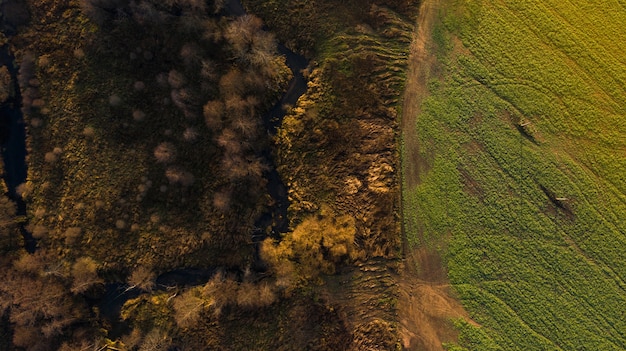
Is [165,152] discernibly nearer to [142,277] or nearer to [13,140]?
[142,277]

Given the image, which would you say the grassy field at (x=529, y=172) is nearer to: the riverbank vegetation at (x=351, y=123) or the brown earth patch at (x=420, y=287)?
the brown earth patch at (x=420, y=287)

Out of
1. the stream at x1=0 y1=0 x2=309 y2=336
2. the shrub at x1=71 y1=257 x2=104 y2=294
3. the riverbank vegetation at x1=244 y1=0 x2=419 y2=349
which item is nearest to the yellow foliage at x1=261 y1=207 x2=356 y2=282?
the riverbank vegetation at x1=244 y1=0 x2=419 y2=349

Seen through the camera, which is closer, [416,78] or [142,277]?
[142,277]

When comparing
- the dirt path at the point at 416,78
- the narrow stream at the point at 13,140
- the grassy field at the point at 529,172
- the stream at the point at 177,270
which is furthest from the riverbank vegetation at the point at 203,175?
the grassy field at the point at 529,172

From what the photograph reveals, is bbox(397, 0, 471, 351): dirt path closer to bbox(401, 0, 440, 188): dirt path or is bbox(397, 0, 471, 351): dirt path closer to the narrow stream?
bbox(401, 0, 440, 188): dirt path

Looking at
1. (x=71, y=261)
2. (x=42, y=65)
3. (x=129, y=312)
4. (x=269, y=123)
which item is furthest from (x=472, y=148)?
(x=42, y=65)

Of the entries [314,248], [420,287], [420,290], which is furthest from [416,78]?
[420,290]

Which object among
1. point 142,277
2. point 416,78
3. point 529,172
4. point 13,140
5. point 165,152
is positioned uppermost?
point 416,78
